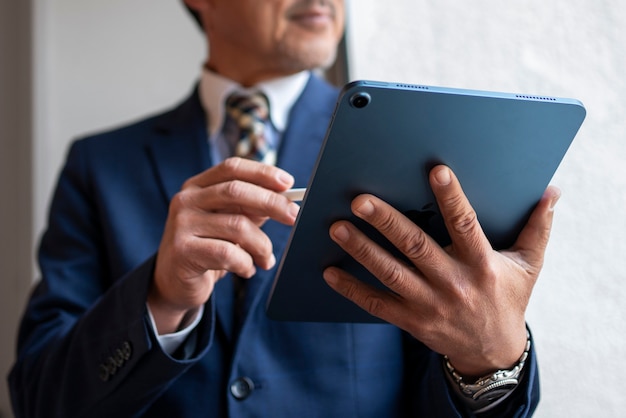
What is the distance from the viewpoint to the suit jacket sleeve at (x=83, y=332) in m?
0.78

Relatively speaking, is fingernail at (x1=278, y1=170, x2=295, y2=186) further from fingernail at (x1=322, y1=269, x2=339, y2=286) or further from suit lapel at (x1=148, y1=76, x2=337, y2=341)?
suit lapel at (x1=148, y1=76, x2=337, y2=341)

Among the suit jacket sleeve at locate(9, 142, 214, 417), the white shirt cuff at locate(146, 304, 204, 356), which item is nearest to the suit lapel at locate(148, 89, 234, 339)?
the suit jacket sleeve at locate(9, 142, 214, 417)

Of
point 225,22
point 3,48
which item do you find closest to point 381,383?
point 225,22

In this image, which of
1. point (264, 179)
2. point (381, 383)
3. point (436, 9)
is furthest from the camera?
point (436, 9)

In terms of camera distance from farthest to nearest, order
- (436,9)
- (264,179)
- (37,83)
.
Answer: (37,83) → (436,9) → (264,179)

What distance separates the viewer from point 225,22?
109 centimetres

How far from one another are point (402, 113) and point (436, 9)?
0.56 metres

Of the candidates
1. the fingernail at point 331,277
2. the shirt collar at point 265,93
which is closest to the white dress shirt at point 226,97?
the shirt collar at point 265,93

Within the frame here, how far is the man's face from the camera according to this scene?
39.6 inches

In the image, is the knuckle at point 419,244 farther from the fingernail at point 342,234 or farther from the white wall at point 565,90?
the white wall at point 565,90

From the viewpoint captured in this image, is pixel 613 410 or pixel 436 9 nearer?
pixel 613 410

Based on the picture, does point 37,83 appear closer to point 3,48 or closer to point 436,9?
point 3,48

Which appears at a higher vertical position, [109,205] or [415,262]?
[415,262]

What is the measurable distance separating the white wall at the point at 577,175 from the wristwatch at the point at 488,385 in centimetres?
13
